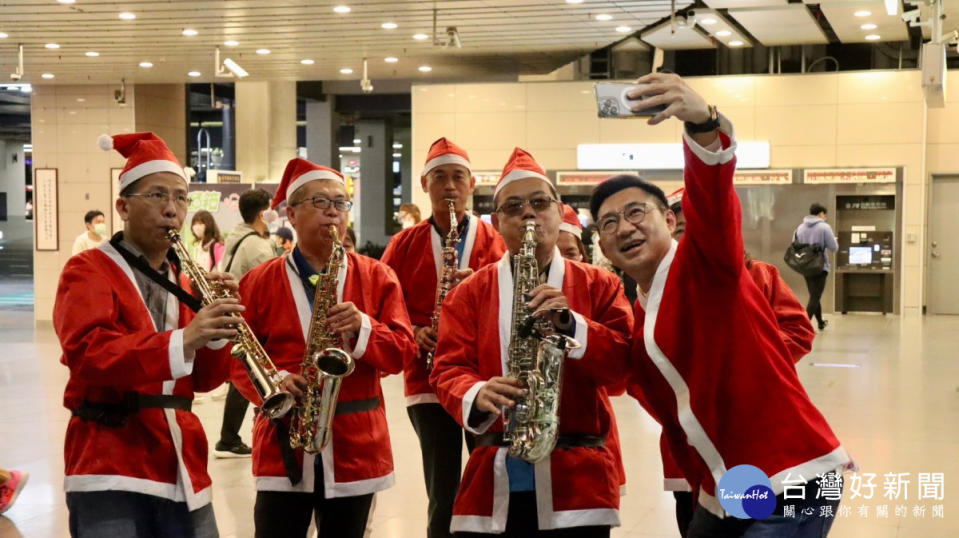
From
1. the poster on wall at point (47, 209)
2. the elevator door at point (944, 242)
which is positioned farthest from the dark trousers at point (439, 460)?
the poster on wall at point (47, 209)

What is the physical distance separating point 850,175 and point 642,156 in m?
3.62

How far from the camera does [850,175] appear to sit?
59.1 feet

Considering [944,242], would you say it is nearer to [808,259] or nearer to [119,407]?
[808,259]

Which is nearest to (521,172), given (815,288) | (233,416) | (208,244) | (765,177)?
(233,416)

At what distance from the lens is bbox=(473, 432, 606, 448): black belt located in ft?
9.62

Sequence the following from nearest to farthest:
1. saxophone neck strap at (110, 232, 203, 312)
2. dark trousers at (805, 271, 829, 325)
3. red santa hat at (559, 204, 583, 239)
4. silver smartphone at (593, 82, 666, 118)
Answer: silver smartphone at (593, 82, 666, 118)
saxophone neck strap at (110, 232, 203, 312)
red santa hat at (559, 204, 583, 239)
dark trousers at (805, 271, 829, 325)

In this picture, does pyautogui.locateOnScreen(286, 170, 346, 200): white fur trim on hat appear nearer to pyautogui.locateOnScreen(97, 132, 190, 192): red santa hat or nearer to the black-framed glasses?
pyautogui.locateOnScreen(97, 132, 190, 192): red santa hat

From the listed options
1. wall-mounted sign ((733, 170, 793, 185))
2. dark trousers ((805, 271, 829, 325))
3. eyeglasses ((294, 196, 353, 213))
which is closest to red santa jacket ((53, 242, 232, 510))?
eyeglasses ((294, 196, 353, 213))

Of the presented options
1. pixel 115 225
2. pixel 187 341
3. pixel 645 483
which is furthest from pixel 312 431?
pixel 115 225

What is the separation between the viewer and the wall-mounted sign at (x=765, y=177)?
18.2 m

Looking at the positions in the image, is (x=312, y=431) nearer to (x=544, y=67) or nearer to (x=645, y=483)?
(x=645, y=483)

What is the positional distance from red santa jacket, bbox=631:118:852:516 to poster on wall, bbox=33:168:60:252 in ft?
63.2

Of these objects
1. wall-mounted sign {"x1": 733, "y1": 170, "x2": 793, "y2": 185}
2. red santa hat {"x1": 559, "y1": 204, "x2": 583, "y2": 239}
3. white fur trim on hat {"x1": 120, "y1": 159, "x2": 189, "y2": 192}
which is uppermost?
wall-mounted sign {"x1": 733, "y1": 170, "x2": 793, "y2": 185}

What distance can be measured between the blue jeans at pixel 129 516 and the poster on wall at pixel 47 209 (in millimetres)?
18181
